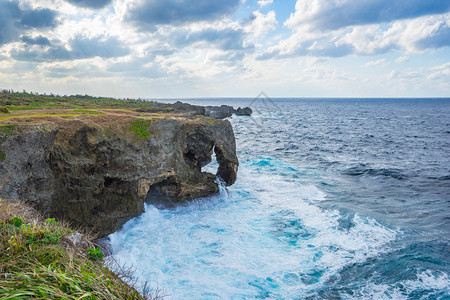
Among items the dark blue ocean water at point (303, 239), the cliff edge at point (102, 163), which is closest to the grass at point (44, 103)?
the cliff edge at point (102, 163)

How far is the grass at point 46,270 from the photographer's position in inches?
190

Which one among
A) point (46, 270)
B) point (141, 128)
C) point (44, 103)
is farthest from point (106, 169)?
point (44, 103)

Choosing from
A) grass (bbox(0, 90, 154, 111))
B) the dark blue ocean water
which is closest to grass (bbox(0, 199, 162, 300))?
the dark blue ocean water

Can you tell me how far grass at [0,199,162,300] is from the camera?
4.82m

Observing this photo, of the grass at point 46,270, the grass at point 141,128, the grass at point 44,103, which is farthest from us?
the grass at point 44,103

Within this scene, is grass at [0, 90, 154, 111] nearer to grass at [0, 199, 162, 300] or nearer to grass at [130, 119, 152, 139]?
grass at [130, 119, 152, 139]

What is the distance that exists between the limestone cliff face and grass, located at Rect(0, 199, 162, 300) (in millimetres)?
6667

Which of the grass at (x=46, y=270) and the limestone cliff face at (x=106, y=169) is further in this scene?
the limestone cliff face at (x=106, y=169)

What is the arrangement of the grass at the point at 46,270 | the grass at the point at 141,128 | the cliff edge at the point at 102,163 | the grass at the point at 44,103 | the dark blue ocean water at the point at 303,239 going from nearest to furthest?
the grass at the point at 46,270
the dark blue ocean water at the point at 303,239
the cliff edge at the point at 102,163
the grass at the point at 141,128
the grass at the point at 44,103

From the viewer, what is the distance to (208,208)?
21766 mm

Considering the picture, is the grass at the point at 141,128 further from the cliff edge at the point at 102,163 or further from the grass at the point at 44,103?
the grass at the point at 44,103

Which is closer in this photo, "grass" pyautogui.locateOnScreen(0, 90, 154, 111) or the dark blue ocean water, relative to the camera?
the dark blue ocean water

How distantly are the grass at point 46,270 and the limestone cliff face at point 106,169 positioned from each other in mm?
6667

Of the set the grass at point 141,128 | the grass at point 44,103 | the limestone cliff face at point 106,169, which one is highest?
the grass at point 44,103
